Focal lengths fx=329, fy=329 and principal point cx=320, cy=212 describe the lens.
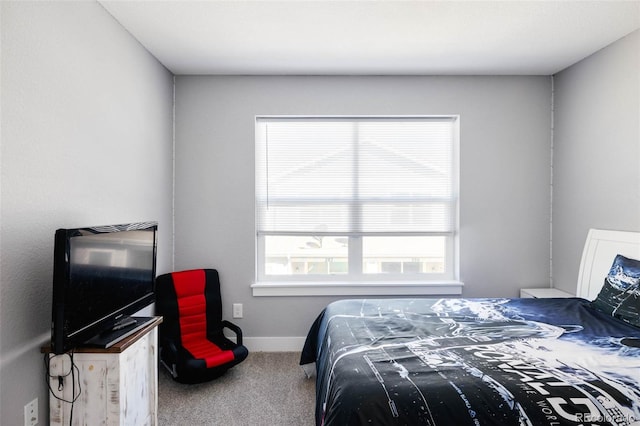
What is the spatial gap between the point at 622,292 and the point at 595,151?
1.29 metres

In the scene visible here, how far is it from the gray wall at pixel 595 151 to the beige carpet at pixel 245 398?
8.86 feet

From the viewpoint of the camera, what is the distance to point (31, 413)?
5.25 feet

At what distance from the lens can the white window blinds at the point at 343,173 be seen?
11.0ft

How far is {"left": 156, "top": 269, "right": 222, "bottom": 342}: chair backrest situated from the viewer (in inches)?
113

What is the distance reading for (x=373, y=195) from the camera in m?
3.37

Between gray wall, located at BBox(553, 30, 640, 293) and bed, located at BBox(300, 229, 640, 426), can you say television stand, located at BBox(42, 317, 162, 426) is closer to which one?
bed, located at BBox(300, 229, 640, 426)

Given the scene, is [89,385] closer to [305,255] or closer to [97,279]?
[97,279]

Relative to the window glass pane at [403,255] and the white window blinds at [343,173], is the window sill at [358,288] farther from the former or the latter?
the white window blinds at [343,173]

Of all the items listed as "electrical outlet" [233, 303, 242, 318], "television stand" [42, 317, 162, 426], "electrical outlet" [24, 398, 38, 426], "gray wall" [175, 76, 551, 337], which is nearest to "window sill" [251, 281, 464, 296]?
"gray wall" [175, 76, 551, 337]

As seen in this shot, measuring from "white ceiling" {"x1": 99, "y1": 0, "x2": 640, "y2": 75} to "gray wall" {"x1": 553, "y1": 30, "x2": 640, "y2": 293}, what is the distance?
178 mm

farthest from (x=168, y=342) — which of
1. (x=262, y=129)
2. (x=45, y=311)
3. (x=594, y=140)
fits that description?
(x=594, y=140)

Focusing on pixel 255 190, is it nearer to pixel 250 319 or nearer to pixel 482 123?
pixel 250 319

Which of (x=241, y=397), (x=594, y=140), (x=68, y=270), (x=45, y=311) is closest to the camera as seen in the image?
(x=68, y=270)

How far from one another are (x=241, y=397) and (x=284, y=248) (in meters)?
1.40
